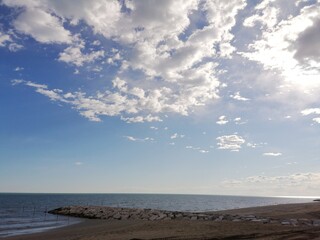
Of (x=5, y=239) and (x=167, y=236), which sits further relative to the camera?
(x=5, y=239)

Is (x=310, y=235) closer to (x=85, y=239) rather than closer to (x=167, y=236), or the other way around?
(x=167, y=236)

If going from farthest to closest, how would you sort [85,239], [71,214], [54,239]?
[71,214] < [54,239] < [85,239]

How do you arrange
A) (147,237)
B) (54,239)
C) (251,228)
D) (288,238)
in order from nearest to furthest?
(288,238)
(147,237)
(251,228)
(54,239)

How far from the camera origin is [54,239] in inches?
1117

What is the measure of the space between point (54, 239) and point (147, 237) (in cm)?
1005

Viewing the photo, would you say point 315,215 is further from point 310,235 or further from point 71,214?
point 71,214

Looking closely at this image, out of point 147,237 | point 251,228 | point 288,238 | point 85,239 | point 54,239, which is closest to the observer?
point 288,238

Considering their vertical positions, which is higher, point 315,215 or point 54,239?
point 315,215

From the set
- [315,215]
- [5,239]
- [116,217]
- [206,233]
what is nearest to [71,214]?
[116,217]

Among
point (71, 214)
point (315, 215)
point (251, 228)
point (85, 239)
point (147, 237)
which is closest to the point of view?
point (147, 237)

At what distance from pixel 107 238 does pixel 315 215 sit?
26.9 meters

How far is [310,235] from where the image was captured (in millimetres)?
21953

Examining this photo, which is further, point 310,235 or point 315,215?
point 315,215

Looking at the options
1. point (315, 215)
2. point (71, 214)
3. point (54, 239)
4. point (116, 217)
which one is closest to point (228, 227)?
point (54, 239)
